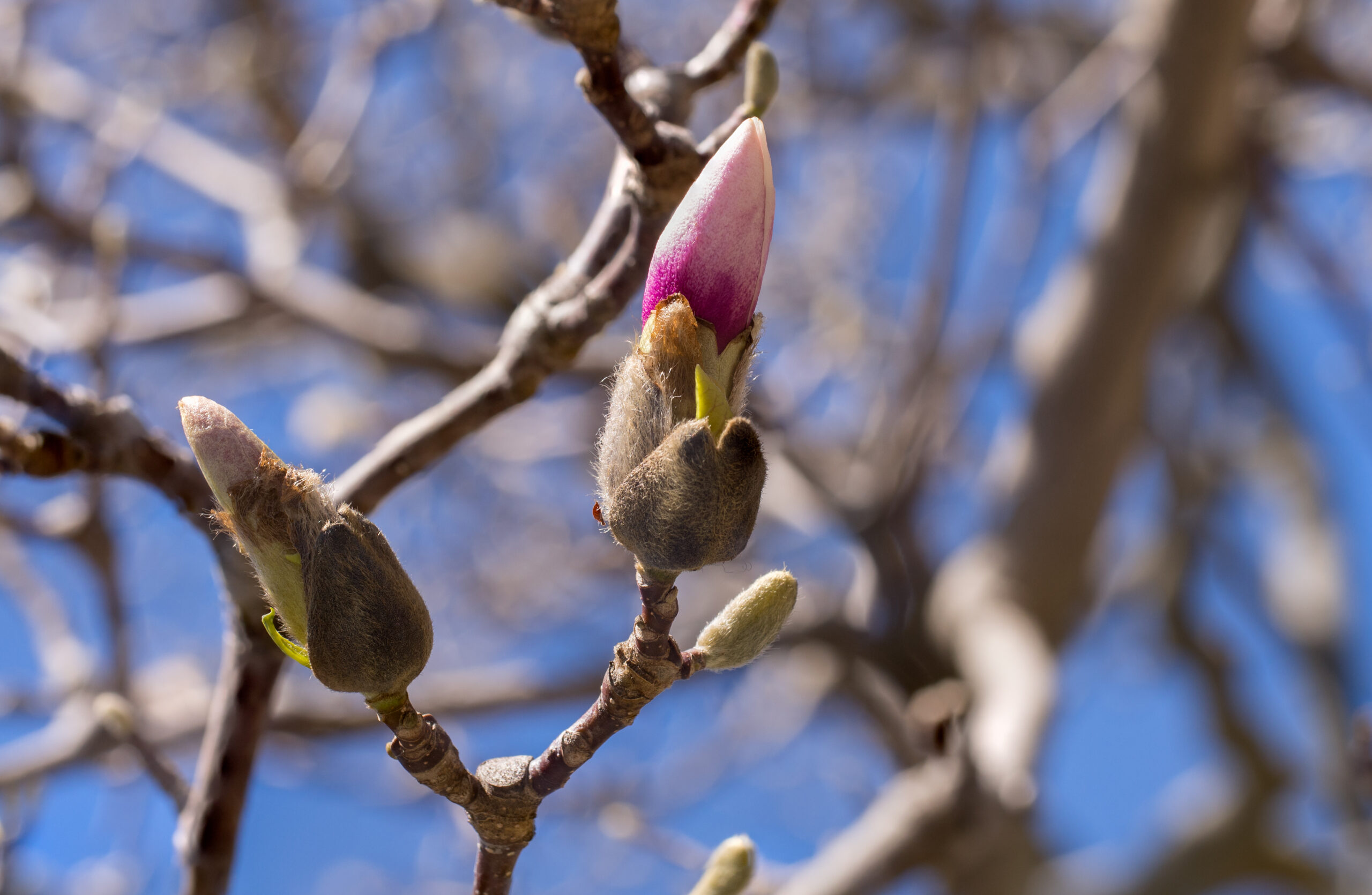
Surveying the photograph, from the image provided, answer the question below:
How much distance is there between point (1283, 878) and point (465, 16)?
4663mm

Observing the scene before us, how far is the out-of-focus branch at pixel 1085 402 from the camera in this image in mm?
2078

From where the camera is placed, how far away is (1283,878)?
3139 millimetres

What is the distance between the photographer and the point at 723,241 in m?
0.56

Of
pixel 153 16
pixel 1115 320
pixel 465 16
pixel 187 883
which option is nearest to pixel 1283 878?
pixel 1115 320

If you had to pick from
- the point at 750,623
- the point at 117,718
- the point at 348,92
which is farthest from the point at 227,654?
the point at 348,92

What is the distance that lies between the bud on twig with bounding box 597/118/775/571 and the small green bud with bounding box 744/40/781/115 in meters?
0.23

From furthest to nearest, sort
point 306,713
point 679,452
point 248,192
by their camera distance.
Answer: point 248,192 → point 306,713 → point 679,452

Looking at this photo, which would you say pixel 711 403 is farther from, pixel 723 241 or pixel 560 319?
pixel 560 319

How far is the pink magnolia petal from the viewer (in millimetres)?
562

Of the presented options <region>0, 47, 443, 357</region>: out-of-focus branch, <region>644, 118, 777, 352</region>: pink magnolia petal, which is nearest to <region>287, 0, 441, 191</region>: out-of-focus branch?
<region>0, 47, 443, 357</region>: out-of-focus branch

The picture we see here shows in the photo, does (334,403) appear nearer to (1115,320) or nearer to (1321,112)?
(1115,320)

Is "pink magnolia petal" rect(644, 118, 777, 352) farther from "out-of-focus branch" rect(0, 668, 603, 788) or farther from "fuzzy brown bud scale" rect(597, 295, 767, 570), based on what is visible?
"out-of-focus branch" rect(0, 668, 603, 788)

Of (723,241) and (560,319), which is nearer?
(723,241)

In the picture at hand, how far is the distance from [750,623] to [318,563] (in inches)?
10.8
